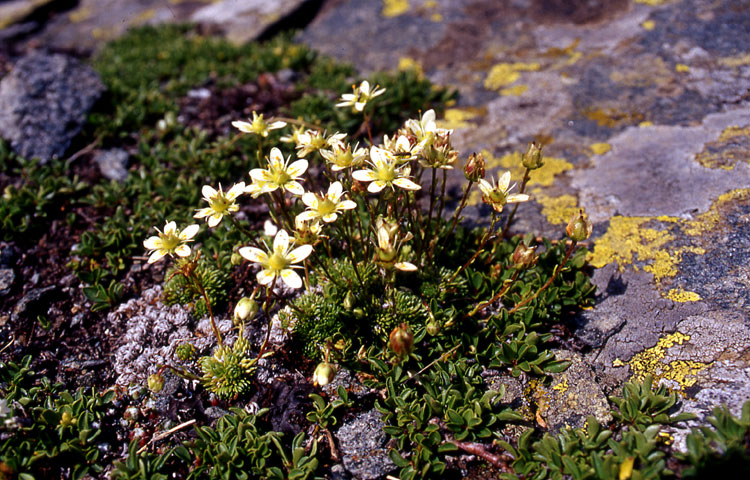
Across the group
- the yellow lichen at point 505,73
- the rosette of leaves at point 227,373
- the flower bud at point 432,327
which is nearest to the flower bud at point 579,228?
the flower bud at point 432,327

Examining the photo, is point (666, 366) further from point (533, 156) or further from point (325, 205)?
point (325, 205)

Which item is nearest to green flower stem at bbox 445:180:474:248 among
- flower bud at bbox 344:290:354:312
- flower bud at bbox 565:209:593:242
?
flower bud at bbox 565:209:593:242

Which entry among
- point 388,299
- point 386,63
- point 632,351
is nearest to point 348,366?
point 388,299

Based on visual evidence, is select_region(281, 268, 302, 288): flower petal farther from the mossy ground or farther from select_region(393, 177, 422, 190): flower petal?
select_region(393, 177, 422, 190): flower petal

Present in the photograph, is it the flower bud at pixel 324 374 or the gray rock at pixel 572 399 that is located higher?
the flower bud at pixel 324 374

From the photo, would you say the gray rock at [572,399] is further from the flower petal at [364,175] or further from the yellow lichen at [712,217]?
the flower petal at [364,175]

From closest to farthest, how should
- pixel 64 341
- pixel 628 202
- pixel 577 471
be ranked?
pixel 577 471
pixel 64 341
pixel 628 202

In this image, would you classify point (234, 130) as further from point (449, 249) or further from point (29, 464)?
point (29, 464)
